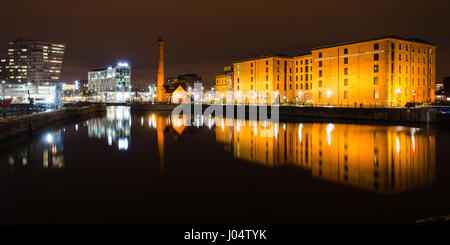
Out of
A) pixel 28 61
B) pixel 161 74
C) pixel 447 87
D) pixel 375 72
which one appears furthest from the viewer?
pixel 28 61

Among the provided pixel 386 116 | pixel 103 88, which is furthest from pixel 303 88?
pixel 103 88

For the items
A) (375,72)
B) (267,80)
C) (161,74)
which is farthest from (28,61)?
(375,72)

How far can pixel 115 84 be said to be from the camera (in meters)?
137

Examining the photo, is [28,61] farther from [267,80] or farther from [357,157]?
[357,157]

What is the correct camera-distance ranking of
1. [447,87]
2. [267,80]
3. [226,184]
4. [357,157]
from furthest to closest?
[267,80]
[447,87]
[357,157]
[226,184]

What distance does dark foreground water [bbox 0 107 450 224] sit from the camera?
826cm

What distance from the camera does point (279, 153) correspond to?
58.7 ft

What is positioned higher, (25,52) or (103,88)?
(25,52)

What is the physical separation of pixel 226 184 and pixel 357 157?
27.5 ft

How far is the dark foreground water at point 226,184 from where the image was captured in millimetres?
8258

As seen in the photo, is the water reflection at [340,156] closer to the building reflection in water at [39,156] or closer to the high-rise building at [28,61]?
the building reflection in water at [39,156]

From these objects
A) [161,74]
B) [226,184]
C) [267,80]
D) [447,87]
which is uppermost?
[161,74]
